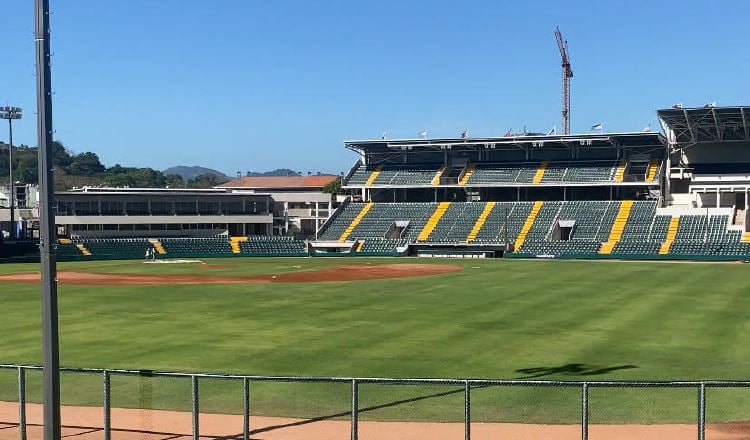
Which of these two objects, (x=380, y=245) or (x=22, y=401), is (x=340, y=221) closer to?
(x=380, y=245)

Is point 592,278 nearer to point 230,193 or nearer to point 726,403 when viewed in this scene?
point 726,403

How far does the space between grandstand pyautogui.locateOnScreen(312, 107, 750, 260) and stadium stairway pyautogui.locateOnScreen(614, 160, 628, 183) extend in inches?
10.0

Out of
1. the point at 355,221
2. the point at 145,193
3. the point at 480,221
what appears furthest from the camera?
the point at 145,193

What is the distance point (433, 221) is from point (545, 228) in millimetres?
14726

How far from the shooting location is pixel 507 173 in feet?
354

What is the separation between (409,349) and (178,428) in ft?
38.6

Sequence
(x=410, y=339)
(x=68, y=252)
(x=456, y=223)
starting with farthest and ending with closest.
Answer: (x=456, y=223)
(x=68, y=252)
(x=410, y=339)

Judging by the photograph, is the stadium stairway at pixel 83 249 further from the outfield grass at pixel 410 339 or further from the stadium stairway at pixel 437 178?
the stadium stairway at pixel 437 178

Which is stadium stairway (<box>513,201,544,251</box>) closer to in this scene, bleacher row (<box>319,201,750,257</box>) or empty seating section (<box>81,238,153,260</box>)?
bleacher row (<box>319,201,750,257</box>)

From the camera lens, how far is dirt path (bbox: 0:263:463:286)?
57062 millimetres

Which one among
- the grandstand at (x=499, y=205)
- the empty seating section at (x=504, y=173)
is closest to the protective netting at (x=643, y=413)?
the grandstand at (x=499, y=205)

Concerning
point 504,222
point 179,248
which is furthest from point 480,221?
point 179,248

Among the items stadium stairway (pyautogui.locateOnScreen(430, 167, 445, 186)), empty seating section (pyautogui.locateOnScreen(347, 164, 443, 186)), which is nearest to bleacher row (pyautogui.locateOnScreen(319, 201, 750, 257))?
stadium stairway (pyautogui.locateOnScreen(430, 167, 445, 186))

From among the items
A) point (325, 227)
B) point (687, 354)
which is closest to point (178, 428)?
point (687, 354)
